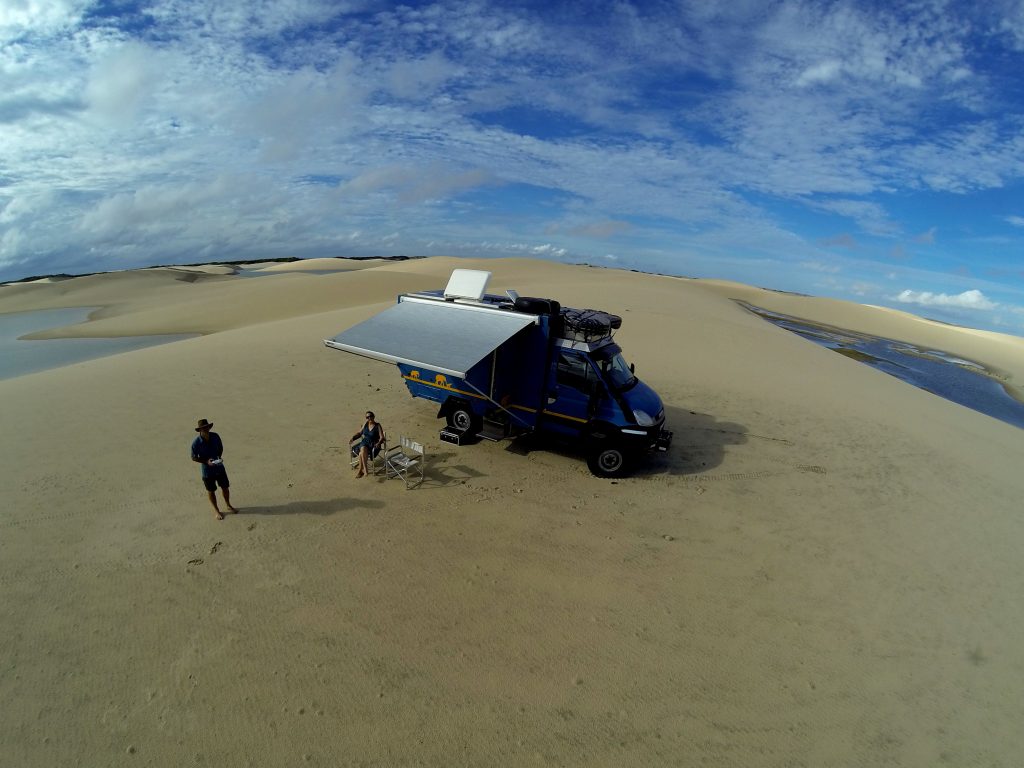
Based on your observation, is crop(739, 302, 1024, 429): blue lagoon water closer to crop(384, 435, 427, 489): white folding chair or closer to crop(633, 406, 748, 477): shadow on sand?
crop(633, 406, 748, 477): shadow on sand

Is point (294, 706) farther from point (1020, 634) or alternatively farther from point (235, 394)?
point (235, 394)

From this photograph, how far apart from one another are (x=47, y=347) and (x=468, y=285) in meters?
24.3

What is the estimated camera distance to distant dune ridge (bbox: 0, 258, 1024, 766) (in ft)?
15.1

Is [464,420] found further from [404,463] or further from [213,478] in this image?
[213,478]

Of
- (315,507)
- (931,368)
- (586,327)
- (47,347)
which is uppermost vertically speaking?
(931,368)

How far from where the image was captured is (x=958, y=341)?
43.7m

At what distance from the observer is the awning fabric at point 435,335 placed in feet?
28.0

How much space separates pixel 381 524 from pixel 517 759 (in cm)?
390

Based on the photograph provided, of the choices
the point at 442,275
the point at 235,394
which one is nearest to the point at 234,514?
the point at 235,394

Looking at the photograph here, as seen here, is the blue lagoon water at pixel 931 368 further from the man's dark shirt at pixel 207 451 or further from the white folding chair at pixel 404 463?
the man's dark shirt at pixel 207 451

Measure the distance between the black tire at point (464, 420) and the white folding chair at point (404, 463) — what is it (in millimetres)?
1486

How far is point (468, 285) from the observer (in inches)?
408

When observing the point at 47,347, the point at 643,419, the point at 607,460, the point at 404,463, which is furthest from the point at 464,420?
the point at 47,347

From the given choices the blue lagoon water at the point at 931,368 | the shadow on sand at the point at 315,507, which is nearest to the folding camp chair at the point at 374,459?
the shadow on sand at the point at 315,507
